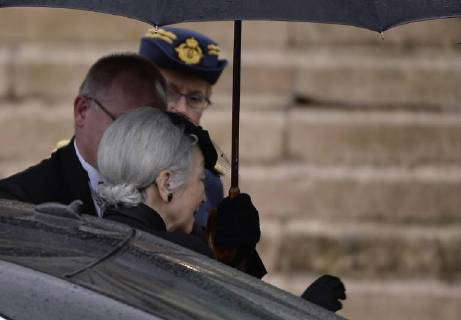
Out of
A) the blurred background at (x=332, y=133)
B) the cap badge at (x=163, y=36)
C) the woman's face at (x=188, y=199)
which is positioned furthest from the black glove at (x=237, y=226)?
the blurred background at (x=332, y=133)

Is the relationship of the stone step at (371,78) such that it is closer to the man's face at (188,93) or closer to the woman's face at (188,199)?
the man's face at (188,93)

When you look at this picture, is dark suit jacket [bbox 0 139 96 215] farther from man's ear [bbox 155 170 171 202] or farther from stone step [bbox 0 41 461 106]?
stone step [bbox 0 41 461 106]

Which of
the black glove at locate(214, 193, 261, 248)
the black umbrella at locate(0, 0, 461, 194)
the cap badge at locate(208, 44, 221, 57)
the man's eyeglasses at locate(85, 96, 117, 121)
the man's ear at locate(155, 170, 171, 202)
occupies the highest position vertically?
the black umbrella at locate(0, 0, 461, 194)

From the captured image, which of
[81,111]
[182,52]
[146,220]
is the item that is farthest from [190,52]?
[146,220]

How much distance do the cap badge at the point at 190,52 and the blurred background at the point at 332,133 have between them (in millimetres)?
1690

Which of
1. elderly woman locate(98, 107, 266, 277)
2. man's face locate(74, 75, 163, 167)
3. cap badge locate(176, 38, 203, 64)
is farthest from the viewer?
cap badge locate(176, 38, 203, 64)

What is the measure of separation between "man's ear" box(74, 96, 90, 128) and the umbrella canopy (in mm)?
627

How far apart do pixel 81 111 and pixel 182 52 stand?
51.6 inches

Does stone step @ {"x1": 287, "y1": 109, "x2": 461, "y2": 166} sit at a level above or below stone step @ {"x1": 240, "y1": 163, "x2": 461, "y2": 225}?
above

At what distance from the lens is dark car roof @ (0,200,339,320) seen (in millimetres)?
2627

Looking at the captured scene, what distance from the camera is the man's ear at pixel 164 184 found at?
3.80 metres

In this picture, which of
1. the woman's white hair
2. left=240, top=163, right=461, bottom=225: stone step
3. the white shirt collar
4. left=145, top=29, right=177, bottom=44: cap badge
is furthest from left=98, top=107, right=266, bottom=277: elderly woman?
left=240, top=163, right=461, bottom=225: stone step

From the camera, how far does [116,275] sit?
2.83 meters

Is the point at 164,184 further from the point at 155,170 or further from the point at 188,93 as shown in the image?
the point at 188,93
